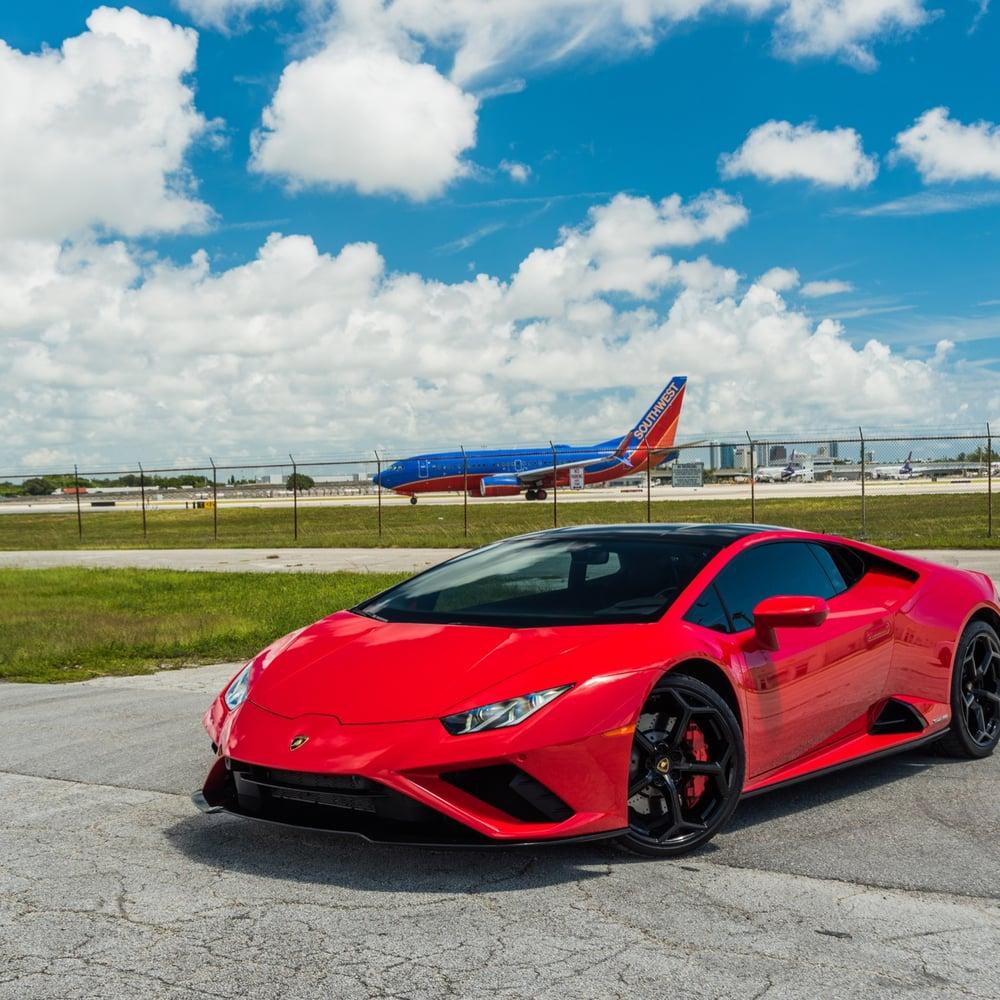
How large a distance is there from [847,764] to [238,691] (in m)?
2.68

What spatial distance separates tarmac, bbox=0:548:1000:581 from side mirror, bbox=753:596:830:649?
1272cm

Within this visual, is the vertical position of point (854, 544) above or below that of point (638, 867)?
A: above

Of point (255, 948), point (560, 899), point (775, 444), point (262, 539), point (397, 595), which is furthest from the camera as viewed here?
point (262, 539)

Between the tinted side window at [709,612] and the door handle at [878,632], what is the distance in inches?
36.9

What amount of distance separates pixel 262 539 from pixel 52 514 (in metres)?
31.4

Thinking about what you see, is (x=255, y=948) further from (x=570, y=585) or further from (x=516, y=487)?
(x=516, y=487)

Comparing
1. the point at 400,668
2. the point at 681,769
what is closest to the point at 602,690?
the point at 681,769

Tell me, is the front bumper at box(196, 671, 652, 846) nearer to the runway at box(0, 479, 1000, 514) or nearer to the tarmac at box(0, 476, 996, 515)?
the tarmac at box(0, 476, 996, 515)

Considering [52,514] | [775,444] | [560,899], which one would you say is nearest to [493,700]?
[560,899]

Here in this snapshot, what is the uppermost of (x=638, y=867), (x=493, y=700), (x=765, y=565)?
(x=765, y=565)

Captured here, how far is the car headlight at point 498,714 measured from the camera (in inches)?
160

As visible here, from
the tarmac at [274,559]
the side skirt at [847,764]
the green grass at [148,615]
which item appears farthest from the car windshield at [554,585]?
the tarmac at [274,559]

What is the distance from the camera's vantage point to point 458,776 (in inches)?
159

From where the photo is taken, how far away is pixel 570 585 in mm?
5293
